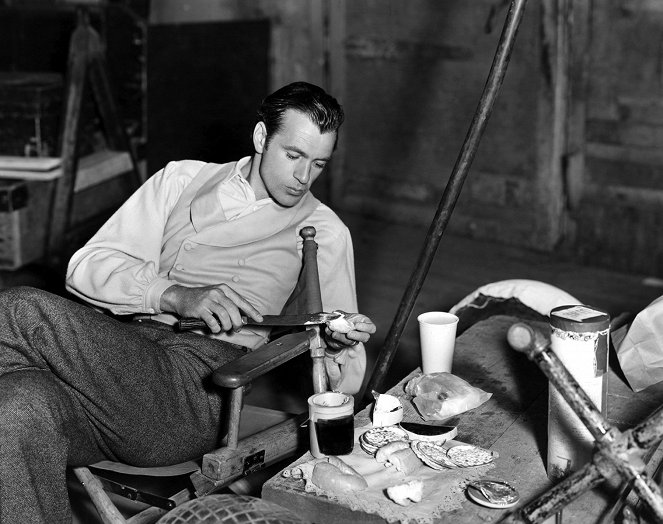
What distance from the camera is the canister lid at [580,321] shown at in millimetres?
1947

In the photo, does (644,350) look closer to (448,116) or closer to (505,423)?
(505,423)

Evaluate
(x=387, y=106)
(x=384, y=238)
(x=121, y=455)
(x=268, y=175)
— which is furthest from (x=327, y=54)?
(x=121, y=455)

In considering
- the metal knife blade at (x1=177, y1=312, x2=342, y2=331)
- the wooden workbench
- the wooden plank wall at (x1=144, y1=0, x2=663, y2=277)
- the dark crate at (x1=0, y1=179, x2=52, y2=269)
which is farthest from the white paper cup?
the wooden plank wall at (x1=144, y1=0, x2=663, y2=277)

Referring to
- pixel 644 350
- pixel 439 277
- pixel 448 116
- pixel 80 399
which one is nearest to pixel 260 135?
pixel 80 399

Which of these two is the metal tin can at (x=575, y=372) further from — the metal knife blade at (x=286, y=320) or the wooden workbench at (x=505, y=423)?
the metal knife blade at (x=286, y=320)

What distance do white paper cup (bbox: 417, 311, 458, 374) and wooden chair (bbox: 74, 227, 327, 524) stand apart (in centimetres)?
27

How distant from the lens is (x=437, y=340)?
2492mm

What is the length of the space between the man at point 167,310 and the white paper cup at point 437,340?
0.15m

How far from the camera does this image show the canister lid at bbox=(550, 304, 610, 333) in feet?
6.39

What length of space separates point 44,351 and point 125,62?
3813mm

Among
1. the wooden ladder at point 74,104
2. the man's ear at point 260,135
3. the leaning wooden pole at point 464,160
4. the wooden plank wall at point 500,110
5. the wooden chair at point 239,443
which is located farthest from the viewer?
the wooden plank wall at point 500,110

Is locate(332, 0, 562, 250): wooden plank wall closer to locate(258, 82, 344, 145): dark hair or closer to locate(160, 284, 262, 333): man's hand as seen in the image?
locate(258, 82, 344, 145): dark hair

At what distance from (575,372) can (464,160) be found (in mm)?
750

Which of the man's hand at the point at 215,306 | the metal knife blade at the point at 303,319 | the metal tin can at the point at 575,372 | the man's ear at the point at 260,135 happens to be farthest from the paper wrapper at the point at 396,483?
the man's ear at the point at 260,135
